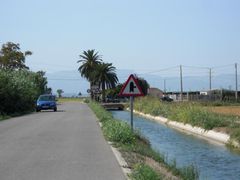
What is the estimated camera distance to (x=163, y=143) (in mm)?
25984

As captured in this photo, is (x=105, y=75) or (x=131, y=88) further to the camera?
(x=105, y=75)

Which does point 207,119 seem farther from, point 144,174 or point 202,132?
point 144,174

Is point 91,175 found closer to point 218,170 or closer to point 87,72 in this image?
point 218,170

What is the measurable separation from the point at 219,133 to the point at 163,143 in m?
3.64

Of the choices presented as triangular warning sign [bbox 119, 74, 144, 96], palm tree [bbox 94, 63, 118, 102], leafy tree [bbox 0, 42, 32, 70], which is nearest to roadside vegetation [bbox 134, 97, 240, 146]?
triangular warning sign [bbox 119, 74, 144, 96]

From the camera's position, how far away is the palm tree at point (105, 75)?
340 ft

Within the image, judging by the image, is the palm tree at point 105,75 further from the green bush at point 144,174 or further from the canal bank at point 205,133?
the green bush at point 144,174

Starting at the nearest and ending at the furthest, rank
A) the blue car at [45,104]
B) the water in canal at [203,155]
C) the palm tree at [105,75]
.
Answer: the water in canal at [203,155]
the blue car at [45,104]
the palm tree at [105,75]

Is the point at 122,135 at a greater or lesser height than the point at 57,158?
greater

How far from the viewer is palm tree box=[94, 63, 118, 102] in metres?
104

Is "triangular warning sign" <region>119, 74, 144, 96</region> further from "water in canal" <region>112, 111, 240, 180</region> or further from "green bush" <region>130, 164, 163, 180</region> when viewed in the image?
"green bush" <region>130, 164, 163, 180</region>

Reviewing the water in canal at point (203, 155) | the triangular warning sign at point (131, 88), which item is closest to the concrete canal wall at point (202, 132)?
the water in canal at point (203, 155)

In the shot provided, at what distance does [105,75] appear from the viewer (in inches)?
4112

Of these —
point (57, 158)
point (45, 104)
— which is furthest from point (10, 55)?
point (57, 158)
